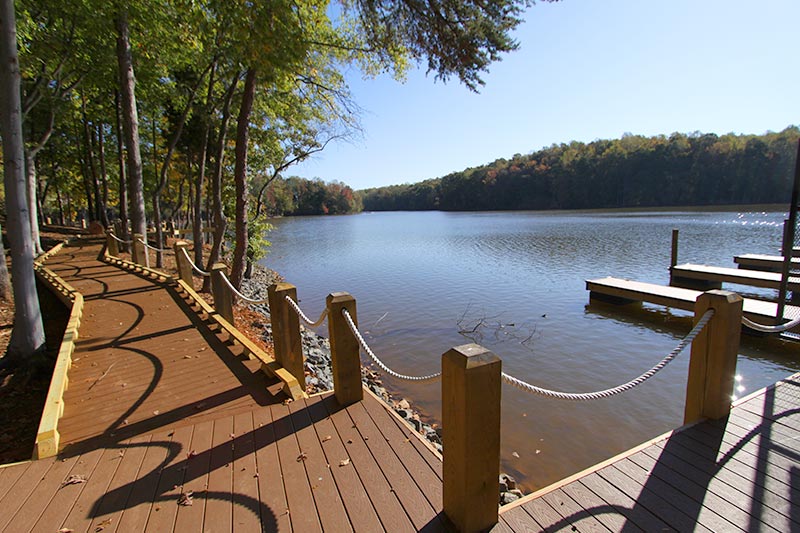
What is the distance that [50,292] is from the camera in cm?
993

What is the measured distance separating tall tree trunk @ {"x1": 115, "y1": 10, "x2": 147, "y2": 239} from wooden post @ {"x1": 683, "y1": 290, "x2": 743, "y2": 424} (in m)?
12.7

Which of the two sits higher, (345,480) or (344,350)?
(344,350)

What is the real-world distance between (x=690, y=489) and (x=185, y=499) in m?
3.31

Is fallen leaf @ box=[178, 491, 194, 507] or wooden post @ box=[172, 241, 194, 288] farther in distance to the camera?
wooden post @ box=[172, 241, 194, 288]

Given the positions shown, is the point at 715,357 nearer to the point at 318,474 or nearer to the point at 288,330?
the point at 318,474

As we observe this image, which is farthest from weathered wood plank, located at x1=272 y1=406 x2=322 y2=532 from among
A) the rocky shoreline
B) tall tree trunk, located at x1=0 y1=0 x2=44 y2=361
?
tall tree trunk, located at x1=0 y1=0 x2=44 y2=361

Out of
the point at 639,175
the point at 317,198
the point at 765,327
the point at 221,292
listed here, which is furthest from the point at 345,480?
the point at 317,198

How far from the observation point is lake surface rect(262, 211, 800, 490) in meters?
5.55

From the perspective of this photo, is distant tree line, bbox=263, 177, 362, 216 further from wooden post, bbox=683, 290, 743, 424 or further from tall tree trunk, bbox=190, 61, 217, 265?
wooden post, bbox=683, 290, 743, 424

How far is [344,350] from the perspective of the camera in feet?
11.2

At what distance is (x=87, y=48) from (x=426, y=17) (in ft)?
36.7

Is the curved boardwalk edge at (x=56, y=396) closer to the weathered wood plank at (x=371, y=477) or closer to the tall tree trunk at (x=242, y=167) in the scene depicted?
the weathered wood plank at (x=371, y=477)

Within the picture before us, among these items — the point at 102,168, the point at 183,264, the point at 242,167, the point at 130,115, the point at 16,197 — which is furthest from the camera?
the point at 102,168

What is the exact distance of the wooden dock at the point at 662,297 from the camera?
843 centimetres
